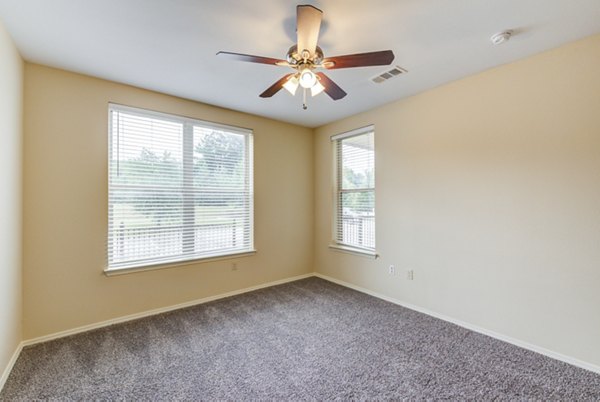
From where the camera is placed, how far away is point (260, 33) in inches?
81.6

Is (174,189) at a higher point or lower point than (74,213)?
higher

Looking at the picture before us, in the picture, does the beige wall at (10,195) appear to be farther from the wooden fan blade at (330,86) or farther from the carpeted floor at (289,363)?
the wooden fan blade at (330,86)

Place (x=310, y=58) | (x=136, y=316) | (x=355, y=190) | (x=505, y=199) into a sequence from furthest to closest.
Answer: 1. (x=355, y=190)
2. (x=136, y=316)
3. (x=505, y=199)
4. (x=310, y=58)

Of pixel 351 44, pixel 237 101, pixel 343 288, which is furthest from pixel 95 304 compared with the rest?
pixel 351 44

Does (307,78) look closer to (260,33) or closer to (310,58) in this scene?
(310,58)

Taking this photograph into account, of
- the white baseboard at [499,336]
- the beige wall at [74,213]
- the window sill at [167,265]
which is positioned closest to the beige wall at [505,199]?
the white baseboard at [499,336]

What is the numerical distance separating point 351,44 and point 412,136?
1.50m

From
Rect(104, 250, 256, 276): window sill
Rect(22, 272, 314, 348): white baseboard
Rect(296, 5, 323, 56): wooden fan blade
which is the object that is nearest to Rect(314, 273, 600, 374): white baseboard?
Rect(22, 272, 314, 348): white baseboard

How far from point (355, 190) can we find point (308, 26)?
106 inches

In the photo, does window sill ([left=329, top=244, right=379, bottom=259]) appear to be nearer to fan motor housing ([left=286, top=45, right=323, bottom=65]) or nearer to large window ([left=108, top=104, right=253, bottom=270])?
large window ([left=108, top=104, right=253, bottom=270])

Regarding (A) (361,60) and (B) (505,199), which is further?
(B) (505,199)

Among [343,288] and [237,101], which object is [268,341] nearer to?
[343,288]

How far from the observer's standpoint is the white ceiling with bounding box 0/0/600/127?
1.80 metres

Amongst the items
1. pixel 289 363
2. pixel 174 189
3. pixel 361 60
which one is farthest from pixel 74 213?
pixel 361 60
